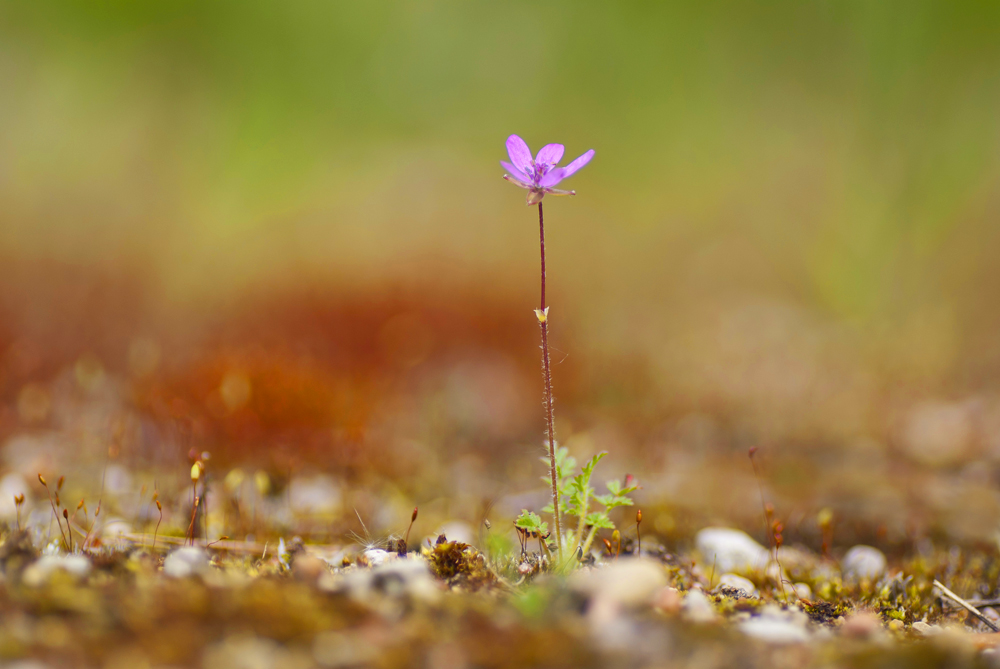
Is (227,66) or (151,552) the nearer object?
(151,552)

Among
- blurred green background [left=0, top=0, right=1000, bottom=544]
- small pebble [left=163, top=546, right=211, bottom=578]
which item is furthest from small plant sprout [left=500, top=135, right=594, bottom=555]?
blurred green background [left=0, top=0, right=1000, bottom=544]

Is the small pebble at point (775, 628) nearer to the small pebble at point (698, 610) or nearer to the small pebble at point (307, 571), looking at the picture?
the small pebble at point (698, 610)

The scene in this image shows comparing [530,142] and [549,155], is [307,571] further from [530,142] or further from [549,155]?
[530,142]

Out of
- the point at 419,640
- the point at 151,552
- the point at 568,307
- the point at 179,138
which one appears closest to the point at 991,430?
the point at 568,307

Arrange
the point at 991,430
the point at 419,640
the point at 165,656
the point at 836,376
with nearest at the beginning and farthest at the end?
1. the point at 165,656
2. the point at 419,640
3. the point at 991,430
4. the point at 836,376

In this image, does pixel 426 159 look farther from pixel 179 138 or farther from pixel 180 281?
pixel 180 281

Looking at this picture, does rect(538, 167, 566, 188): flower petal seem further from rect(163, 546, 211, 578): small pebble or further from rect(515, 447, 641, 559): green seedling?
rect(163, 546, 211, 578): small pebble

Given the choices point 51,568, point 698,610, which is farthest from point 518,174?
point 51,568
